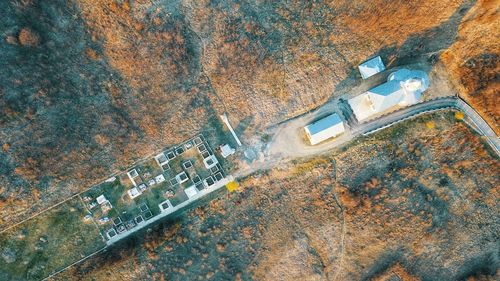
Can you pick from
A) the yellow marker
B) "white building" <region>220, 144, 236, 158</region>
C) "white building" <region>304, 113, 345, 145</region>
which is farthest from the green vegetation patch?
"white building" <region>304, 113, 345, 145</region>

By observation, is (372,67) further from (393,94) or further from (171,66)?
(171,66)

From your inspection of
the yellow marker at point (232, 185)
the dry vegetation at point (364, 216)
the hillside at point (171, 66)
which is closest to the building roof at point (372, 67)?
the hillside at point (171, 66)

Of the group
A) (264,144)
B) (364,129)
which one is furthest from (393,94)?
(264,144)

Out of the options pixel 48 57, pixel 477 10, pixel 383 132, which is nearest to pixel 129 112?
pixel 48 57

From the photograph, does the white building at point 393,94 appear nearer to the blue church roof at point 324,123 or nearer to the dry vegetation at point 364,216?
the blue church roof at point 324,123

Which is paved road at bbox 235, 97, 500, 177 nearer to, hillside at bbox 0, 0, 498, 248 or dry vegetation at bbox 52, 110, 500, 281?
dry vegetation at bbox 52, 110, 500, 281

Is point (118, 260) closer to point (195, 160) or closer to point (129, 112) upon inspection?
point (195, 160)
